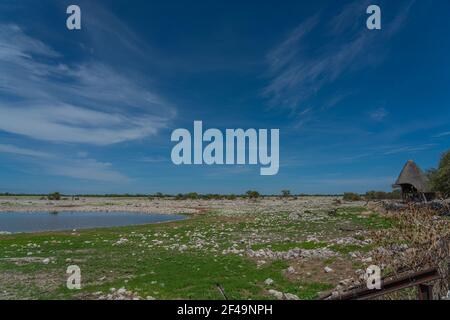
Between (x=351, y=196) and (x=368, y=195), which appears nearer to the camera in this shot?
(x=368, y=195)

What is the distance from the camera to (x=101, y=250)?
63.7 ft

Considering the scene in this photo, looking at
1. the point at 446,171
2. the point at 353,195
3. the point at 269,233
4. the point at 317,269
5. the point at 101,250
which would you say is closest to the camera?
the point at 317,269

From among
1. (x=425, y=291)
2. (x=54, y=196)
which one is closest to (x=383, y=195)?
(x=425, y=291)

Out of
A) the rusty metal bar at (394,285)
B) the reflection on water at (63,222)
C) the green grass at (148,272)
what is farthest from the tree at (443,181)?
the rusty metal bar at (394,285)

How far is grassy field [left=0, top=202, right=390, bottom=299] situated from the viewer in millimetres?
11336

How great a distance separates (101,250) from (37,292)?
794cm

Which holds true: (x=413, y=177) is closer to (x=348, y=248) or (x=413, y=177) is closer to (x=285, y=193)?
(x=348, y=248)

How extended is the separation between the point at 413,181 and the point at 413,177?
646 millimetres

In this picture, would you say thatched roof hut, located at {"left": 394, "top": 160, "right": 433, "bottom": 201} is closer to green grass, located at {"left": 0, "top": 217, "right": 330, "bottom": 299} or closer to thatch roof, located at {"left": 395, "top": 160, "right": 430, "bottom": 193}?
thatch roof, located at {"left": 395, "top": 160, "right": 430, "bottom": 193}

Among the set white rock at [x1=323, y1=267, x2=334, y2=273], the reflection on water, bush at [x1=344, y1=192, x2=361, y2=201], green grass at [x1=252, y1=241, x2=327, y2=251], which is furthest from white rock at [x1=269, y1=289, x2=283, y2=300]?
bush at [x1=344, y1=192, x2=361, y2=201]

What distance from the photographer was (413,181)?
3972 centimetres
